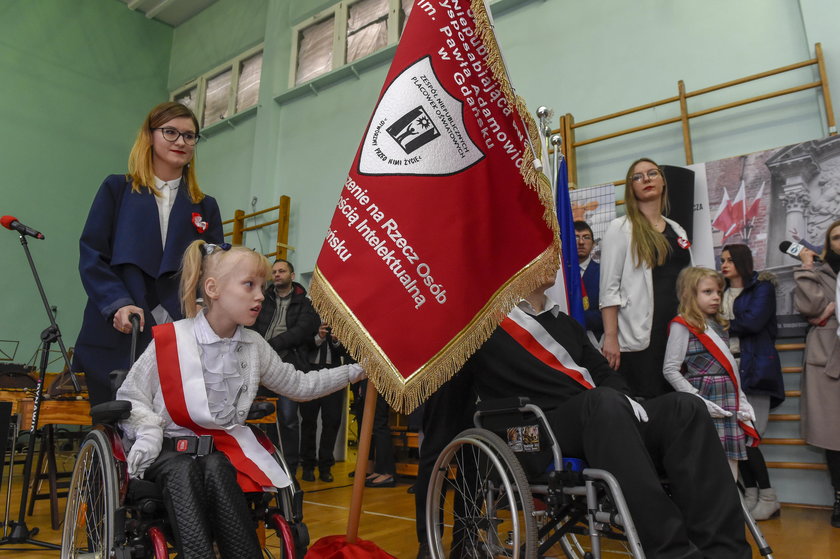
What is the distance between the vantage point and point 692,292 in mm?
2338

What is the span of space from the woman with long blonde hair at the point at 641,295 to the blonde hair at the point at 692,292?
48mm

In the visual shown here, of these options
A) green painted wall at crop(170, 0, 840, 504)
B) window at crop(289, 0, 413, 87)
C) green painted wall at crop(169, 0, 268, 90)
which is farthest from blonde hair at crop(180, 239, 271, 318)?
green painted wall at crop(169, 0, 268, 90)

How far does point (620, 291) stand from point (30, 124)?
6.87 meters

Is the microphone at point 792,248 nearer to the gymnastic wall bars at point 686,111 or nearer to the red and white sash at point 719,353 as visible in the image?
the gymnastic wall bars at point 686,111

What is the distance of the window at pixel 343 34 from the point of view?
5.44m

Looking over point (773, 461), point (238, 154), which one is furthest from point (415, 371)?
point (238, 154)

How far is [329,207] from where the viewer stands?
5512 mm

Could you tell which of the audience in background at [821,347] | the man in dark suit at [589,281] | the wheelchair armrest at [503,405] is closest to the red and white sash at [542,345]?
the wheelchair armrest at [503,405]

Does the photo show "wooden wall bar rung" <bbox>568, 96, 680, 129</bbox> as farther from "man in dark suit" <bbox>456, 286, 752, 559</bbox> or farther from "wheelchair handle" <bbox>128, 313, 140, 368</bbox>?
"wheelchair handle" <bbox>128, 313, 140, 368</bbox>

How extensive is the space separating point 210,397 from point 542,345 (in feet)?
2.96

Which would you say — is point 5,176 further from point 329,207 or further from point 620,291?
point 620,291

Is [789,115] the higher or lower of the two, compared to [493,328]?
higher

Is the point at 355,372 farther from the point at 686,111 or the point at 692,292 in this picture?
the point at 686,111

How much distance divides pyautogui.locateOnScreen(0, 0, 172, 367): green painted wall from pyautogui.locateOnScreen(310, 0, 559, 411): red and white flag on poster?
19.6 ft
